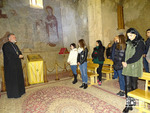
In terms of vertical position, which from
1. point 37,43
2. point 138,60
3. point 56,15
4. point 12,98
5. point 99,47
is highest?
point 56,15

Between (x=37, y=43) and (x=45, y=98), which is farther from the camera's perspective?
(x=37, y=43)

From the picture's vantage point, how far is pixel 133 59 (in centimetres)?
268

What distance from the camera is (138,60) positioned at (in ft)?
8.86

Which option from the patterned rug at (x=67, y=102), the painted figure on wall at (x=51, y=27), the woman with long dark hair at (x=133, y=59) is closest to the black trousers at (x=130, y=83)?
the woman with long dark hair at (x=133, y=59)

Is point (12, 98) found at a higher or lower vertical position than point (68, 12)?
lower

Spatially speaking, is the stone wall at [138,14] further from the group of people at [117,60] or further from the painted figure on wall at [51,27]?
the painted figure on wall at [51,27]

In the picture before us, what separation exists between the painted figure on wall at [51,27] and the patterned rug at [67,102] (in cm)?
492

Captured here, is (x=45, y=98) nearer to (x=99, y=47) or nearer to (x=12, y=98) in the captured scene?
(x=12, y=98)

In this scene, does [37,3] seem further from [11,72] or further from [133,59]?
[133,59]

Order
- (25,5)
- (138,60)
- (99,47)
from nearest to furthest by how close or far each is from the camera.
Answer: (138,60) → (99,47) → (25,5)

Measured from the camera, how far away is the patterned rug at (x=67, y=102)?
10.7 ft

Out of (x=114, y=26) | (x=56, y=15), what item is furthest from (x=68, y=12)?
(x=114, y=26)

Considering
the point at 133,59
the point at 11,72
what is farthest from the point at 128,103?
the point at 11,72

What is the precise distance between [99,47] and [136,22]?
603 cm
